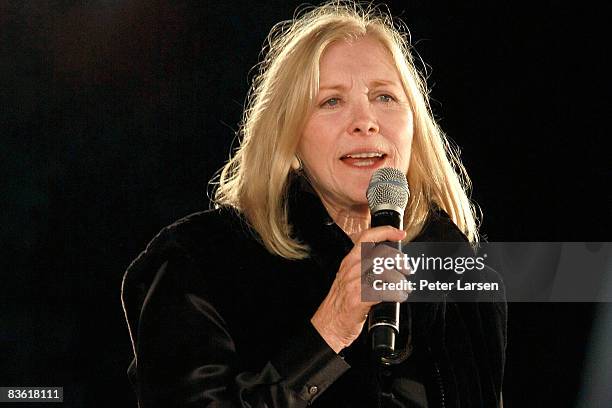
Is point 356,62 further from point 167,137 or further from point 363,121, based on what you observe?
point 167,137

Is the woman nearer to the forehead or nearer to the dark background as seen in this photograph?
the forehead

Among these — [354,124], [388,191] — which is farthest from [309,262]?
[388,191]

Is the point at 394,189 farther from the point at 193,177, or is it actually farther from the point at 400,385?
the point at 193,177

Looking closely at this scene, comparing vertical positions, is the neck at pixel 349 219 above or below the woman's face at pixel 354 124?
below

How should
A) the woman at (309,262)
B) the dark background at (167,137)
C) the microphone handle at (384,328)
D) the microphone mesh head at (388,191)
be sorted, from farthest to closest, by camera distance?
the dark background at (167,137) < the woman at (309,262) < the microphone mesh head at (388,191) < the microphone handle at (384,328)

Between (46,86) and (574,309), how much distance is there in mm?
1814

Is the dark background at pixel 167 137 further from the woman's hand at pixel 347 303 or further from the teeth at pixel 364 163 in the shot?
the woman's hand at pixel 347 303

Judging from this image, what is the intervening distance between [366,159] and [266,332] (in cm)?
39

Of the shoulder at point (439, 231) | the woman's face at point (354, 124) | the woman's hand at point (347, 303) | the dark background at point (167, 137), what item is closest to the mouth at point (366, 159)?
the woman's face at point (354, 124)

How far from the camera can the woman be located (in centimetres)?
151

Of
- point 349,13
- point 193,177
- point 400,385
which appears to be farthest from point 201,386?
point 193,177

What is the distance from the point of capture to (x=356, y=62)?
1838 millimetres

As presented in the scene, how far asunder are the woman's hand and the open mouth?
0.37 m

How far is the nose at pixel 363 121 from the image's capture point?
1727 mm
